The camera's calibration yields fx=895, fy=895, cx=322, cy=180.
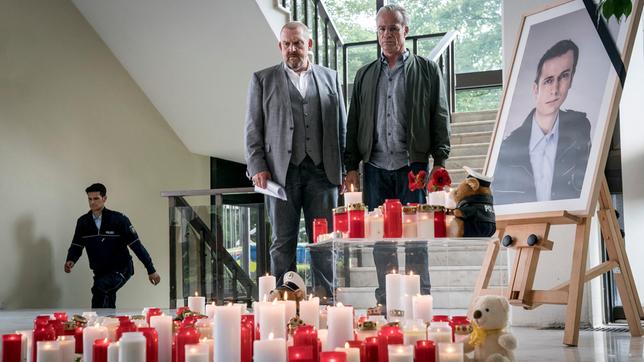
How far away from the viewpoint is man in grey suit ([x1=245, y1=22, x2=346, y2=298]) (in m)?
3.96

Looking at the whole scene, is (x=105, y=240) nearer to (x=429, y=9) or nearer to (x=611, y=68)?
(x=611, y=68)

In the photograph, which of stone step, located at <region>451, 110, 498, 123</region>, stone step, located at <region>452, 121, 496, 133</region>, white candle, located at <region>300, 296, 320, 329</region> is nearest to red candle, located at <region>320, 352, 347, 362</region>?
white candle, located at <region>300, 296, 320, 329</region>

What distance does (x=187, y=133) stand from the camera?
25.9ft

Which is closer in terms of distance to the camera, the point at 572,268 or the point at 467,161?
the point at 572,268

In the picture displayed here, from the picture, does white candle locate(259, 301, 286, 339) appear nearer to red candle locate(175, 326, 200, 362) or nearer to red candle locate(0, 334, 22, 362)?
red candle locate(175, 326, 200, 362)

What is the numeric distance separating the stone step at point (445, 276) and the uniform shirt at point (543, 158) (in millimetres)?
528

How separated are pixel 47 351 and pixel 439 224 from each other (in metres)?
→ 1.36

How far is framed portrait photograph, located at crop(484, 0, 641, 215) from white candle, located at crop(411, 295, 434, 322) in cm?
98

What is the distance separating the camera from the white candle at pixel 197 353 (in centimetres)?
223

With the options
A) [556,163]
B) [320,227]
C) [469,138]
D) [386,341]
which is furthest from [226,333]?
[469,138]

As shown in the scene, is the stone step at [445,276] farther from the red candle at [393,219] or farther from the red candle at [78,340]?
the red candle at [78,340]

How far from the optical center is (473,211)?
9.95 ft

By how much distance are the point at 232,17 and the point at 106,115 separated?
148 centimetres

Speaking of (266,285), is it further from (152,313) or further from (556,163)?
(556,163)
